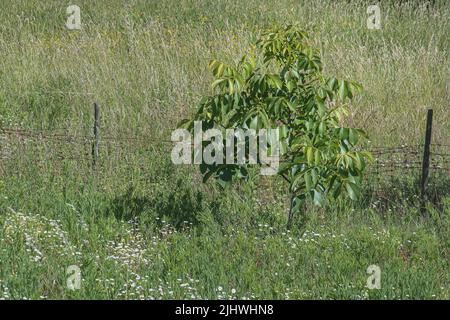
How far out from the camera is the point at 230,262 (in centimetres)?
694

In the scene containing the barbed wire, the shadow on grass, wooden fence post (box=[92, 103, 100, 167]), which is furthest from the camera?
the barbed wire

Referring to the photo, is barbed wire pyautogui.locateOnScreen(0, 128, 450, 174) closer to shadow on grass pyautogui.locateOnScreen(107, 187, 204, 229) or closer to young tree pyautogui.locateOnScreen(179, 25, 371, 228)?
shadow on grass pyautogui.locateOnScreen(107, 187, 204, 229)

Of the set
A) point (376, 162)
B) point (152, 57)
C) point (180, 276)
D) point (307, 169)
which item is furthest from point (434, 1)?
point (180, 276)

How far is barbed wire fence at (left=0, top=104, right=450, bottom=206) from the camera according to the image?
8648 millimetres

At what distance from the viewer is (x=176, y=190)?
853 cm

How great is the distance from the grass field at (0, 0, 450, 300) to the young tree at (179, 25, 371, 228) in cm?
49

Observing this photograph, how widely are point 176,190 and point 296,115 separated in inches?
61.6

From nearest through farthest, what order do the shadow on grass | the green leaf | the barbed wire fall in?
the green leaf < the shadow on grass < the barbed wire

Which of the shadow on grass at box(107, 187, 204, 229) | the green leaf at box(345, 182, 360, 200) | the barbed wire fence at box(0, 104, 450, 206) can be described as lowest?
the shadow on grass at box(107, 187, 204, 229)

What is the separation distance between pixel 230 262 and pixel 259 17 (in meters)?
8.50

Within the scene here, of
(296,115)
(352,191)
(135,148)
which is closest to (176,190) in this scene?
(135,148)

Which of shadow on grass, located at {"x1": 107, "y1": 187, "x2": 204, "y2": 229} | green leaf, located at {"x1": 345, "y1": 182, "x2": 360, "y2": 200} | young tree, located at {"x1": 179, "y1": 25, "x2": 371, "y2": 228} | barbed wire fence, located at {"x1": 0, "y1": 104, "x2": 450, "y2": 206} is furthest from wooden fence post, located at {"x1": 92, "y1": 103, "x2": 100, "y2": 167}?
green leaf, located at {"x1": 345, "y1": 182, "x2": 360, "y2": 200}

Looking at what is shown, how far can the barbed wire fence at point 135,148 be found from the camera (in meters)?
8.65

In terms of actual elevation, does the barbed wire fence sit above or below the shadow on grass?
above
